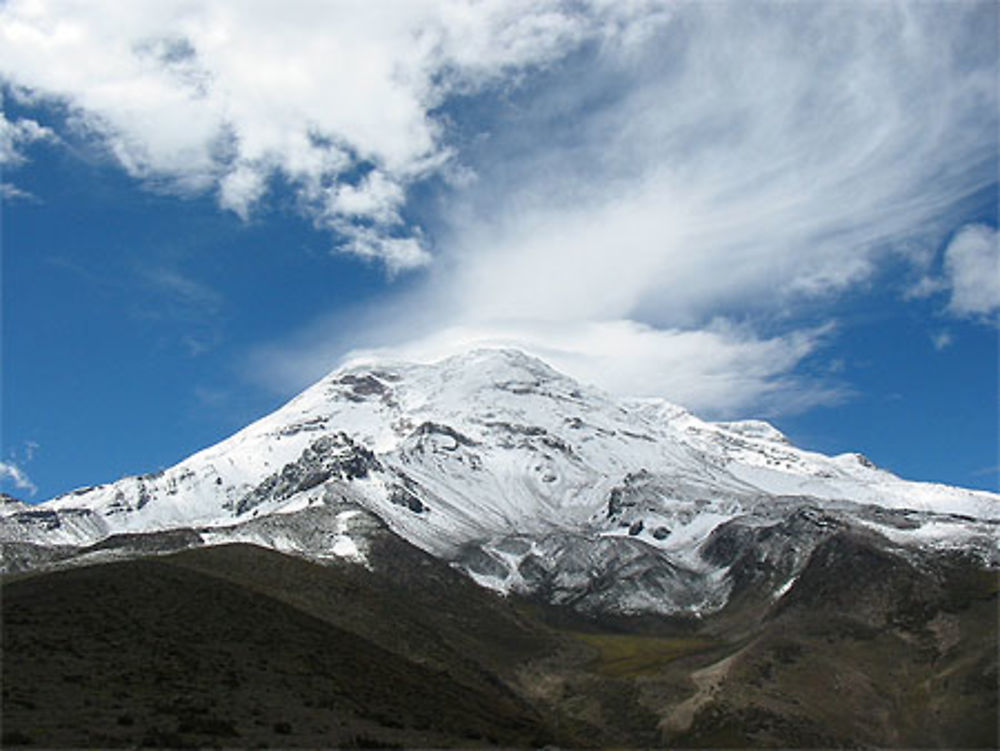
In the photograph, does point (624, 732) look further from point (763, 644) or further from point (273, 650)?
point (273, 650)

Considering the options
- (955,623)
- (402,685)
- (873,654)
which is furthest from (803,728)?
(402,685)

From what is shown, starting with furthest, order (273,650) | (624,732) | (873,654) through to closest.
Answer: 1. (873,654)
2. (624,732)
3. (273,650)

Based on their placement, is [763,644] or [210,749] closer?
[210,749]

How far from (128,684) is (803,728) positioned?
405 ft

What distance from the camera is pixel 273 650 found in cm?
8825

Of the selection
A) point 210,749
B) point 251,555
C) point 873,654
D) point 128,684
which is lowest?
point 210,749

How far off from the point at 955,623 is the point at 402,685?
463ft

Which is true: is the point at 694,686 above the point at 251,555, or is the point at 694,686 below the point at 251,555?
below

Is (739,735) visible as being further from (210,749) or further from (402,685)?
(210,749)

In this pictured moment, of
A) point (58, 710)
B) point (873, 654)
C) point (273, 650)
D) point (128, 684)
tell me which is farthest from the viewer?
point (873, 654)

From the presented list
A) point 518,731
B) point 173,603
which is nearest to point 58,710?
point 173,603

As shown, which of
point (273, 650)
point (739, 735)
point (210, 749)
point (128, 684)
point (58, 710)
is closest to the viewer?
point (210, 749)

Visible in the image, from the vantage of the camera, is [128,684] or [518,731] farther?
[518,731]

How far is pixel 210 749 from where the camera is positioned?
50.2 metres
